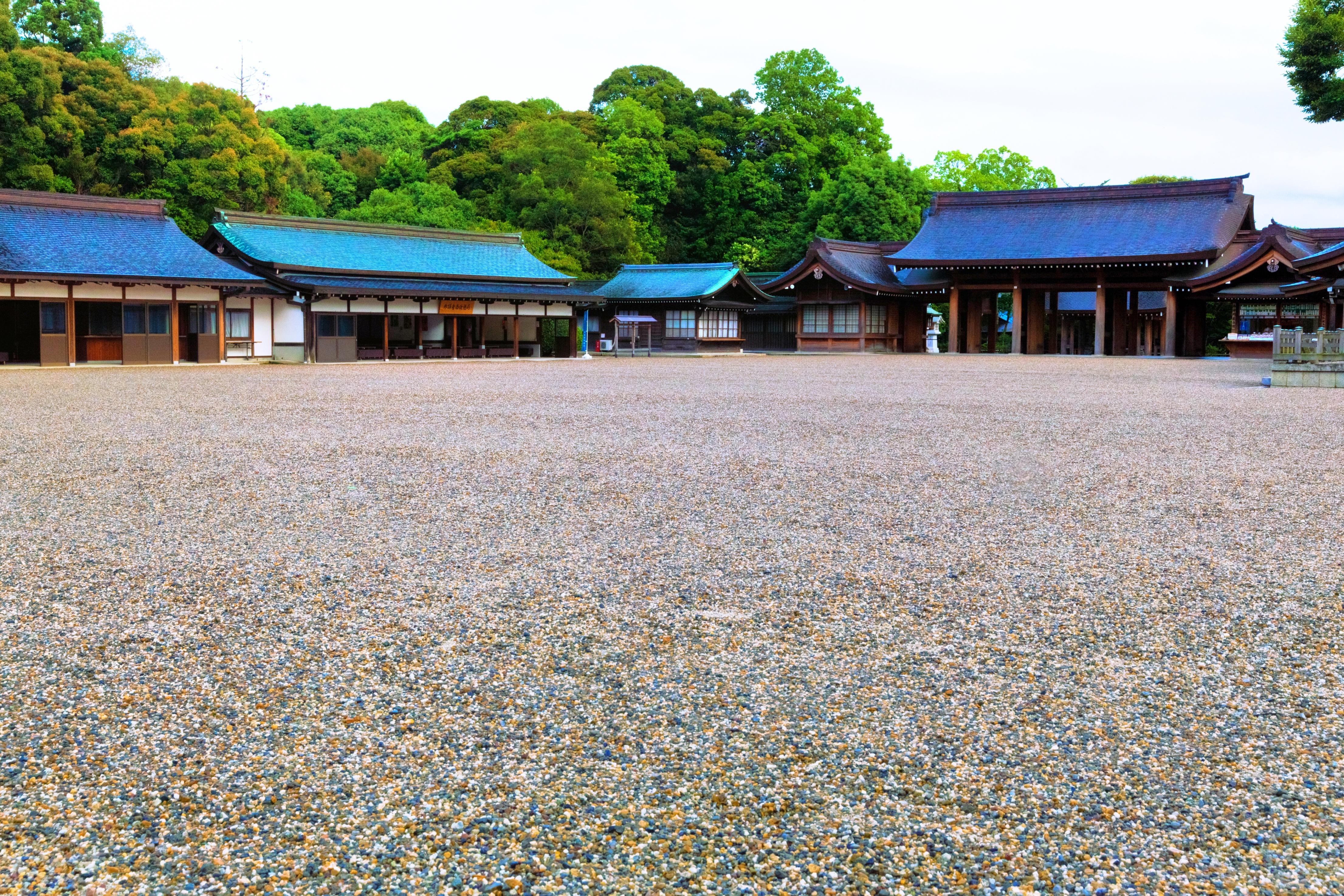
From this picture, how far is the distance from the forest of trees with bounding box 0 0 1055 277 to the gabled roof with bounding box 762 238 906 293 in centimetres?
560

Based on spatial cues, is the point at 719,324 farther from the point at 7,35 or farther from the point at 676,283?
the point at 7,35

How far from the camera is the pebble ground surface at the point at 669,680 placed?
242 centimetres

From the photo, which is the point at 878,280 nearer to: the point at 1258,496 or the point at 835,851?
the point at 1258,496

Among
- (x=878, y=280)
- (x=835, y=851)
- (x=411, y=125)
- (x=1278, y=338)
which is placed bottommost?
(x=835, y=851)

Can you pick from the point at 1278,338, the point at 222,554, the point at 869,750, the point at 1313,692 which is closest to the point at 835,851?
the point at 869,750

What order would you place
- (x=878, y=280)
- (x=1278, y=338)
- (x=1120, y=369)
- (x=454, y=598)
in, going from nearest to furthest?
(x=454, y=598) → (x=1278, y=338) → (x=1120, y=369) → (x=878, y=280)

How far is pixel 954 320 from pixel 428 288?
16832 mm

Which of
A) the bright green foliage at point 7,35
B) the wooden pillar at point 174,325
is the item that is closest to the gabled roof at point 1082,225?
the wooden pillar at point 174,325

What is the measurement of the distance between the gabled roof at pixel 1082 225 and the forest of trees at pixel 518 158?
25.8 feet

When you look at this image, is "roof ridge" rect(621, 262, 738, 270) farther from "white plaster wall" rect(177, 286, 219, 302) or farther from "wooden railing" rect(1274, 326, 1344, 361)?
"wooden railing" rect(1274, 326, 1344, 361)

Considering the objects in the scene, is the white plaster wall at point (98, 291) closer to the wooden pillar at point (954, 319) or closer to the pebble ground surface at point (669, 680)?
the pebble ground surface at point (669, 680)

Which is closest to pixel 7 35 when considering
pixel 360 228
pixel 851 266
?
pixel 360 228

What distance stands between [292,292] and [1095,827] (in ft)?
89.8

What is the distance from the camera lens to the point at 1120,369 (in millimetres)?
24359
